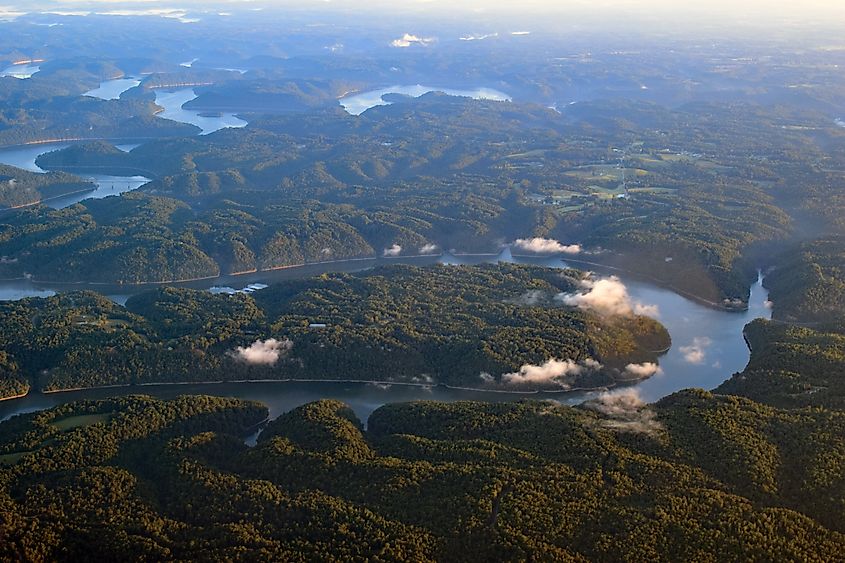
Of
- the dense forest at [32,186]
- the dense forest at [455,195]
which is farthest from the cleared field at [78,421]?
the dense forest at [32,186]

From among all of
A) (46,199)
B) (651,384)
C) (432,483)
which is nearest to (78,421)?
(432,483)

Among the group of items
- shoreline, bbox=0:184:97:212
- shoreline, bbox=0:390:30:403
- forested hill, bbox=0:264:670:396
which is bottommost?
shoreline, bbox=0:184:97:212

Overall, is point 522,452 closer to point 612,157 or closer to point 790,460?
point 790,460

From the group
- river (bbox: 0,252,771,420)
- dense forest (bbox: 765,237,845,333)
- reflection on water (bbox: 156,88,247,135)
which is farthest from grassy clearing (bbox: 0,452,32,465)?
reflection on water (bbox: 156,88,247,135)

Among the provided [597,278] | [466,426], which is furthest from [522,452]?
[597,278]

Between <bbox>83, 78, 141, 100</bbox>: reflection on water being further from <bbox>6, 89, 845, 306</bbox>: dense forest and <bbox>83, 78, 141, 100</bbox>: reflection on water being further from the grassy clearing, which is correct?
the grassy clearing

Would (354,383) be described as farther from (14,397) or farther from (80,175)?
(80,175)
